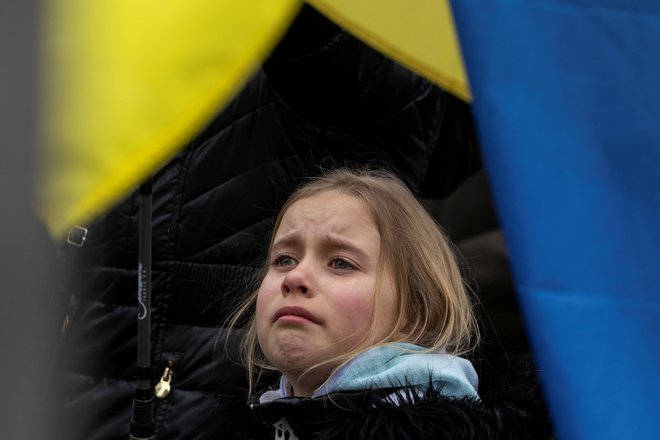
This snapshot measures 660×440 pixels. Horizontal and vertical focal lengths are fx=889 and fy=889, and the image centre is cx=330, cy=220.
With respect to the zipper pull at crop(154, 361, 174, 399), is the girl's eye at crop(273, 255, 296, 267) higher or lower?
higher

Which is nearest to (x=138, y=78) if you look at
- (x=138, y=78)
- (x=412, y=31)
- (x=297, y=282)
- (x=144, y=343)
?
(x=138, y=78)

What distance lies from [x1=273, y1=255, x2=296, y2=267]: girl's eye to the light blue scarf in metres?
0.19

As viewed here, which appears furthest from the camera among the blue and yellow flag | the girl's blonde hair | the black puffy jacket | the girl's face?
the black puffy jacket

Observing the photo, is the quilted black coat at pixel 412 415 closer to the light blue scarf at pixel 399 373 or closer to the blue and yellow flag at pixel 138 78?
the light blue scarf at pixel 399 373

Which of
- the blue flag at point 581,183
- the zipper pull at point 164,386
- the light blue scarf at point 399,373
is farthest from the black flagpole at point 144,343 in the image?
the blue flag at point 581,183

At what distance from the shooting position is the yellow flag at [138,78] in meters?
0.66

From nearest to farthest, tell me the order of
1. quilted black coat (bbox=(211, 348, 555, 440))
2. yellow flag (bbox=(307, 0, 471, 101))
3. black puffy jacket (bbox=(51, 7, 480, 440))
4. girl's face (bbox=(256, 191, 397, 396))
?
quilted black coat (bbox=(211, 348, 555, 440)) < girl's face (bbox=(256, 191, 397, 396)) < yellow flag (bbox=(307, 0, 471, 101)) < black puffy jacket (bbox=(51, 7, 480, 440))

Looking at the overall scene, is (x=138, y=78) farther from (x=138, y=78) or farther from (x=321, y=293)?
(x=321, y=293)

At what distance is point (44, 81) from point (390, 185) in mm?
1086

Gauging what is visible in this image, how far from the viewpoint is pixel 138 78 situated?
2.83 ft

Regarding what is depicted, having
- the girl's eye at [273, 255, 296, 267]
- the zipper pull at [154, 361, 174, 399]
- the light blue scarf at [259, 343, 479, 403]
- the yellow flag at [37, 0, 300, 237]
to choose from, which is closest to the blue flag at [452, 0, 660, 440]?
the yellow flag at [37, 0, 300, 237]

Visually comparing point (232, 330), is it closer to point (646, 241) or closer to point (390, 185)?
point (390, 185)

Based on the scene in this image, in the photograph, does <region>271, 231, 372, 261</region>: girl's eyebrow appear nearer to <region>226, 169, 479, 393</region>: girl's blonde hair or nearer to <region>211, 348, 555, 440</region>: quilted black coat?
<region>226, 169, 479, 393</region>: girl's blonde hair

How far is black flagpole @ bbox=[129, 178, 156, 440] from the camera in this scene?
1.42 m
